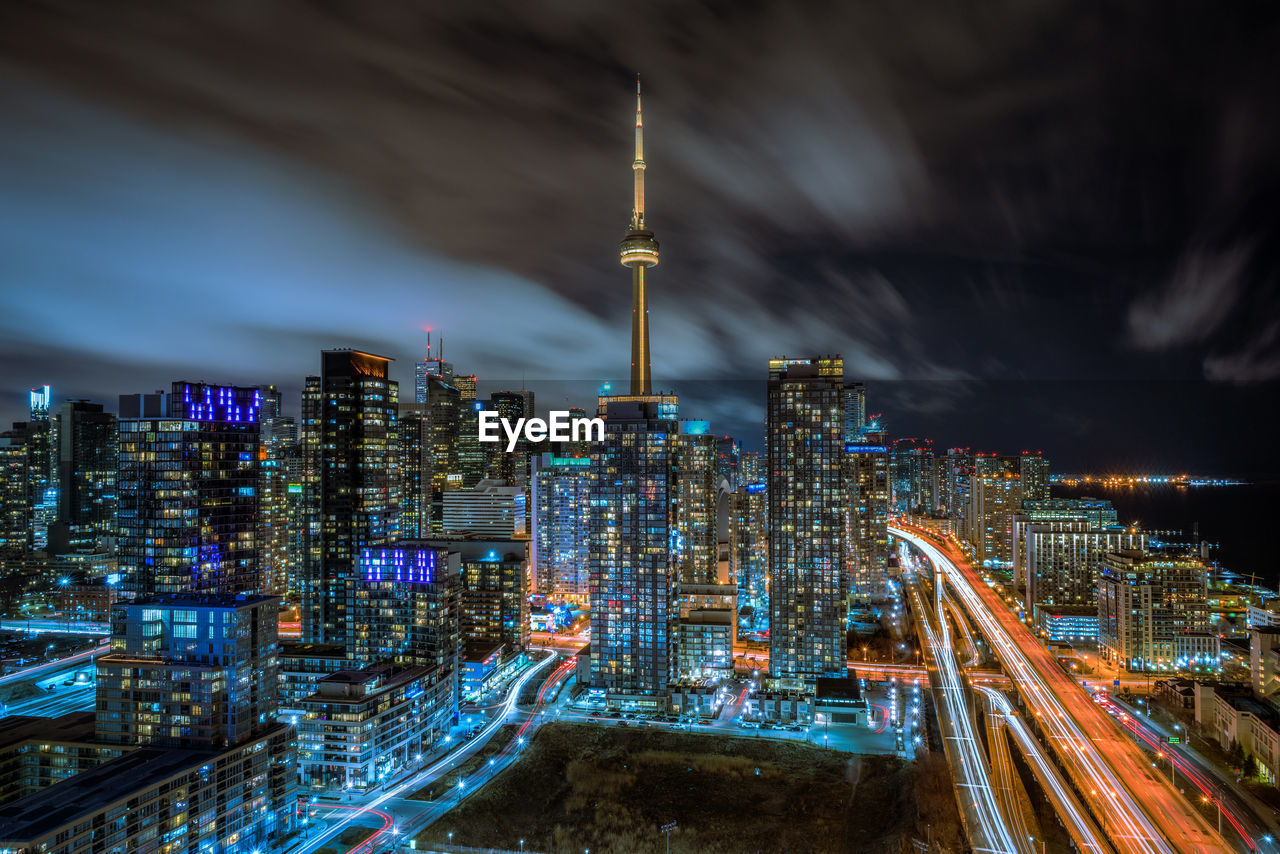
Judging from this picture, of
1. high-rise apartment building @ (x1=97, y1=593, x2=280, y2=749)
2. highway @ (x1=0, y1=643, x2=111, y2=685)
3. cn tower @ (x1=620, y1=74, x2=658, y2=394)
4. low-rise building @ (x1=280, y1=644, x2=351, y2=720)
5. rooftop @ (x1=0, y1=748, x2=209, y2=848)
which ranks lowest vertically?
highway @ (x1=0, y1=643, x2=111, y2=685)

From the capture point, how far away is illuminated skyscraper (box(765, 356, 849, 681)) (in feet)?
197

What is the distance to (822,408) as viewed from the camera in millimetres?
60750

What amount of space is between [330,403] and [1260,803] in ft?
241

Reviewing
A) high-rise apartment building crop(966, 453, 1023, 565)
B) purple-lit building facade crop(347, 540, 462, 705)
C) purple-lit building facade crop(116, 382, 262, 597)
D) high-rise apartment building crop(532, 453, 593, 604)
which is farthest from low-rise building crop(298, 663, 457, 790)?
high-rise apartment building crop(966, 453, 1023, 565)

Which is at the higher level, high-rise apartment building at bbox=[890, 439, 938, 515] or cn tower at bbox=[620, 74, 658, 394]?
cn tower at bbox=[620, 74, 658, 394]

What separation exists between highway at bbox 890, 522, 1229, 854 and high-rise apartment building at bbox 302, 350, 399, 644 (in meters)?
57.1

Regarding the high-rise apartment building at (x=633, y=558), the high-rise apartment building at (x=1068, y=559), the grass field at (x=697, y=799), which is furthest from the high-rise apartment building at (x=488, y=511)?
the high-rise apartment building at (x=1068, y=559)

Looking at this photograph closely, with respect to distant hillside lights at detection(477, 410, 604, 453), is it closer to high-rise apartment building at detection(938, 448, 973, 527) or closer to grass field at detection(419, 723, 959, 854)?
grass field at detection(419, 723, 959, 854)

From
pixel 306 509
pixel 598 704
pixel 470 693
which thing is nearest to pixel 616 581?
pixel 598 704

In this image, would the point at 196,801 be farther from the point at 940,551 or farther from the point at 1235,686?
the point at 940,551

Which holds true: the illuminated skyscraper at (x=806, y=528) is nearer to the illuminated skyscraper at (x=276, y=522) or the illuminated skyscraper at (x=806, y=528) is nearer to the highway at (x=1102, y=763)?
the highway at (x=1102, y=763)

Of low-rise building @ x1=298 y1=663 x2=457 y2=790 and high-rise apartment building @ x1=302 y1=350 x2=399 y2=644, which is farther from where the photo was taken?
high-rise apartment building @ x1=302 y1=350 x2=399 y2=644

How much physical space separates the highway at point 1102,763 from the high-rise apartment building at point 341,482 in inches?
2246

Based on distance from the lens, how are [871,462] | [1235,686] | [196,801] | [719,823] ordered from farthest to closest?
1. [871,462]
2. [1235,686]
3. [719,823]
4. [196,801]
